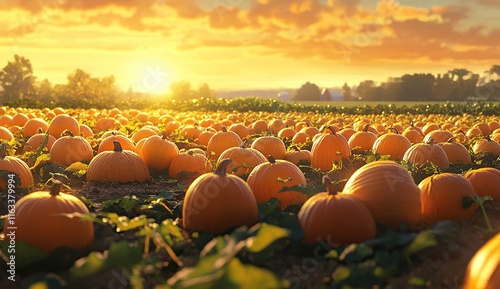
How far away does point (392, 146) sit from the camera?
916cm

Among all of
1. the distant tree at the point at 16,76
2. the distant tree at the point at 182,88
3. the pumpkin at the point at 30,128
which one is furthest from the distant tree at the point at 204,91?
the pumpkin at the point at 30,128

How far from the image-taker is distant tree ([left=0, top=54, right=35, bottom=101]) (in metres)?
78.0

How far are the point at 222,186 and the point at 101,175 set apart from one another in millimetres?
3179

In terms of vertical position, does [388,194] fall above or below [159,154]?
above

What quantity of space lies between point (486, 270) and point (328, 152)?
5.37 m

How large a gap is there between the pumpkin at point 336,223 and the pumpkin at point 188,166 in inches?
152

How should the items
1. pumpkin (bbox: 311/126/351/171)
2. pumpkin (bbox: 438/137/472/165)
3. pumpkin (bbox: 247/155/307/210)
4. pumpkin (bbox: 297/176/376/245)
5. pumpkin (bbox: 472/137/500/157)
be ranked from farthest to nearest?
pumpkin (bbox: 472/137/500/157) < pumpkin (bbox: 438/137/472/165) < pumpkin (bbox: 311/126/351/171) < pumpkin (bbox: 247/155/307/210) < pumpkin (bbox: 297/176/376/245)

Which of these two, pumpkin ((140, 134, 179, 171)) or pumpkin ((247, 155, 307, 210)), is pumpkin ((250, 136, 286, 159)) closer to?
pumpkin ((140, 134, 179, 171))

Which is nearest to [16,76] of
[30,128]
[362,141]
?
[30,128]

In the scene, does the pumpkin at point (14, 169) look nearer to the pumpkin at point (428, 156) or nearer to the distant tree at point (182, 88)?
the pumpkin at point (428, 156)

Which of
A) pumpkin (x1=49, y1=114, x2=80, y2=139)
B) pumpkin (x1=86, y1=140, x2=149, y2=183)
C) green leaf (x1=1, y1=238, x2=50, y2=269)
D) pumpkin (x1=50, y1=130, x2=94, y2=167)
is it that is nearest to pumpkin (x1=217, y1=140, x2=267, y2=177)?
pumpkin (x1=86, y1=140, x2=149, y2=183)

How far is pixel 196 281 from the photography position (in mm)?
2117

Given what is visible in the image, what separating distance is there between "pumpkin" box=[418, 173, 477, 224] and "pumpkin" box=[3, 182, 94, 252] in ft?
8.74

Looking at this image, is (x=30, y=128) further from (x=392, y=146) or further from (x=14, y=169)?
(x=392, y=146)
